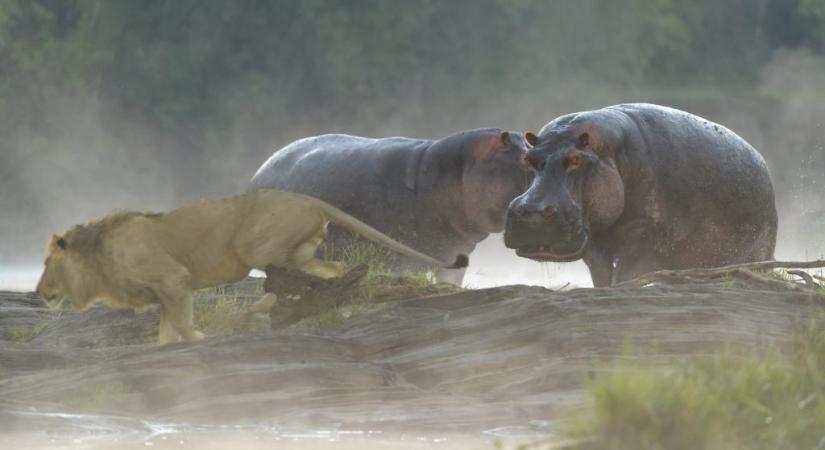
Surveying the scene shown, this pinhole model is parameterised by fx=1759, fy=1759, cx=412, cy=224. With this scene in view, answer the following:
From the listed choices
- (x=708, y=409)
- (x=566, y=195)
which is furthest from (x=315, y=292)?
(x=708, y=409)

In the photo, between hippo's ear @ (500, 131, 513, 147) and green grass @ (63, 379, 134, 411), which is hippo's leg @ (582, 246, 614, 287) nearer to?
hippo's ear @ (500, 131, 513, 147)

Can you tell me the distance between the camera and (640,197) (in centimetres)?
792

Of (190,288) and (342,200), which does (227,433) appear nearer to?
(190,288)

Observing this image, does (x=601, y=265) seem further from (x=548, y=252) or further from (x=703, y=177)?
(x=548, y=252)

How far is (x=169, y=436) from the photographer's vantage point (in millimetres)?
5277

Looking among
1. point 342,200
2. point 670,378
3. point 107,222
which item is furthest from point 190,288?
point 342,200

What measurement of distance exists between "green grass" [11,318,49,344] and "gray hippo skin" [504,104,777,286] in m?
2.13

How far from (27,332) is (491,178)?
2.69 meters

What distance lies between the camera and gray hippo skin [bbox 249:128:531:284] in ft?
30.5

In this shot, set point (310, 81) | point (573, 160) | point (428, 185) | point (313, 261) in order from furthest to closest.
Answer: point (310, 81)
point (428, 185)
point (573, 160)
point (313, 261)

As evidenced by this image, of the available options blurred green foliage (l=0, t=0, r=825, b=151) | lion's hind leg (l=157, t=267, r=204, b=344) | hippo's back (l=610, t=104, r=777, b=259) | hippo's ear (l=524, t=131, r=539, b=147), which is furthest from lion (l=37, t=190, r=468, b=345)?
blurred green foliage (l=0, t=0, r=825, b=151)

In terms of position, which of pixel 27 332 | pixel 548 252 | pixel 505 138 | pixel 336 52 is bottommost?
pixel 27 332

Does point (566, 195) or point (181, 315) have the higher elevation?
→ point (566, 195)

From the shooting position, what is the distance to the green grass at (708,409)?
4078mm
